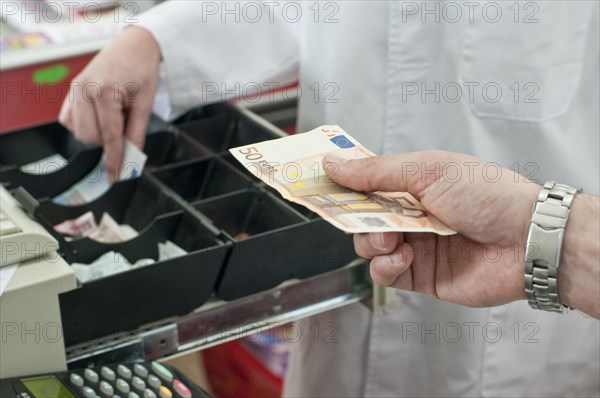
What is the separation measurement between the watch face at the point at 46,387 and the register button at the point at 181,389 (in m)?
0.11

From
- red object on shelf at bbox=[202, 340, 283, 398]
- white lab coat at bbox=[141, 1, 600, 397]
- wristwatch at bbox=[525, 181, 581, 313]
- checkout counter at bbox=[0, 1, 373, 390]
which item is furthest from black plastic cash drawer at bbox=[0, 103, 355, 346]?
red object on shelf at bbox=[202, 340, 283, 398]

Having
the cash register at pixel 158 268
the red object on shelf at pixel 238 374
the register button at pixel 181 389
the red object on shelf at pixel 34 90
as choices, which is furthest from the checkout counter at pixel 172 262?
the red object on shelf at pixel 238 374

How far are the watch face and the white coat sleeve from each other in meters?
0.61

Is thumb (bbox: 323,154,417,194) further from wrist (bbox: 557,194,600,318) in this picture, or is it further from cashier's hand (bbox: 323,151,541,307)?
wrist (bbox: 557,194,600,318)

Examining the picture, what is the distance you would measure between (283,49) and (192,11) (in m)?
0.17

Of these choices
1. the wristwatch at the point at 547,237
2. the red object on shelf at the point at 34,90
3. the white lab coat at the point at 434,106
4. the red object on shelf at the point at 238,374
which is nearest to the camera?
the wristwatch at the point at 547,237

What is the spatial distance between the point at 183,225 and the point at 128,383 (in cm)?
26

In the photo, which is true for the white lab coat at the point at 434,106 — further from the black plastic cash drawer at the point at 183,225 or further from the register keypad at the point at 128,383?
the register keypad at the point at 128,383

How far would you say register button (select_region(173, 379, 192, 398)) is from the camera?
1018 millimetres

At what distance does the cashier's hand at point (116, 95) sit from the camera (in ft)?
4.60

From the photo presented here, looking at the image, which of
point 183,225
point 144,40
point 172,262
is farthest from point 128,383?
point 144,40

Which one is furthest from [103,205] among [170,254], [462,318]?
[462,318]

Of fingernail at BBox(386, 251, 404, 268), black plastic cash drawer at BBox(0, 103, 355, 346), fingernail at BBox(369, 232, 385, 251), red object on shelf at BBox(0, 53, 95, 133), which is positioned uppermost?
fingernail at BBox(369, 232, 385, 251)

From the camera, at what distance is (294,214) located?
123cm
